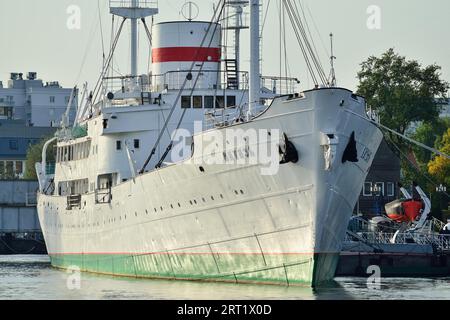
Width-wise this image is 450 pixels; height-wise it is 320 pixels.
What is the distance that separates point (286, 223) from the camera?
47.2 meters

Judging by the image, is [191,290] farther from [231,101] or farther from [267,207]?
[231,101]

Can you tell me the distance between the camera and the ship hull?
46.7 meters

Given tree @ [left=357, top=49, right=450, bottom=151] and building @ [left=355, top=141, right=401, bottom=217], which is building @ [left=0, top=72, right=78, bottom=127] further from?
building @ [left=355, top=141, right=401, bottom=217]

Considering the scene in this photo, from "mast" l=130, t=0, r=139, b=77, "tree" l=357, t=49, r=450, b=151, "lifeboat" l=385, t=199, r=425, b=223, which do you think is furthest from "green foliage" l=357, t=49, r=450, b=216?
"mast" l=130, t=0, r=139, b=77

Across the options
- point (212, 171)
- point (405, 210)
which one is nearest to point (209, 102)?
point (212, 171)

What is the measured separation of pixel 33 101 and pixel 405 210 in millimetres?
87423

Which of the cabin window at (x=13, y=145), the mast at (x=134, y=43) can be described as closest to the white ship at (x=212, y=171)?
the mast at (x=134, y=43)

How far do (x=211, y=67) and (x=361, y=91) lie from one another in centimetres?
4177

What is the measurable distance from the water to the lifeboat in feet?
35.0

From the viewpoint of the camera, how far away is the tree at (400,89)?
100 metres

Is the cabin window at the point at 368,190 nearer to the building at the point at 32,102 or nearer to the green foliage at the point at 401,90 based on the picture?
the green foliage at the point at 401,90

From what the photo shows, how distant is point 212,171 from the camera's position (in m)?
49.2

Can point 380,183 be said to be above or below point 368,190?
above
